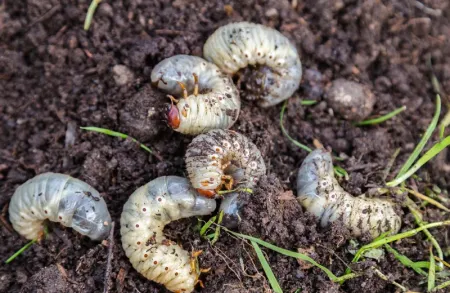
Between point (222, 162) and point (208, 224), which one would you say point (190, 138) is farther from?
point (208, 224)

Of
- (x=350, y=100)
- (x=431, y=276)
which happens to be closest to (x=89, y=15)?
(x=350, y=100)

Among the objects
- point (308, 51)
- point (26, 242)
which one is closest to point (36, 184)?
point (26, 242)

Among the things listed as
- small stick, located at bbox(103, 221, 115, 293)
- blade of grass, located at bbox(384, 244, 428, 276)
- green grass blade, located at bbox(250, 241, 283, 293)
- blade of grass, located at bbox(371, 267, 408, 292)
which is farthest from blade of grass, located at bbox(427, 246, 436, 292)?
small stick, located at bbox(103, 221, 115, 293)

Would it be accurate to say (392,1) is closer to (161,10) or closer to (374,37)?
(374,37)

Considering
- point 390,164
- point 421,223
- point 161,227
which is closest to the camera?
point 161,227

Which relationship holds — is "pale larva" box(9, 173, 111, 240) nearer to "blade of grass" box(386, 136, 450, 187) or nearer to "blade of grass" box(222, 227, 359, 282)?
"blade of grass" box(222, 227, 359, 282)

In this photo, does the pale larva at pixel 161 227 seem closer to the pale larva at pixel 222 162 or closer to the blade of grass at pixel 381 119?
the pale larva at pixel 222 162

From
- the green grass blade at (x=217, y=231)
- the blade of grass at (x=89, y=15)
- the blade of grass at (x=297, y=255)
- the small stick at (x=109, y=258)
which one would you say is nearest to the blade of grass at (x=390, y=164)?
the blade of grass at (x=297, y=255)
